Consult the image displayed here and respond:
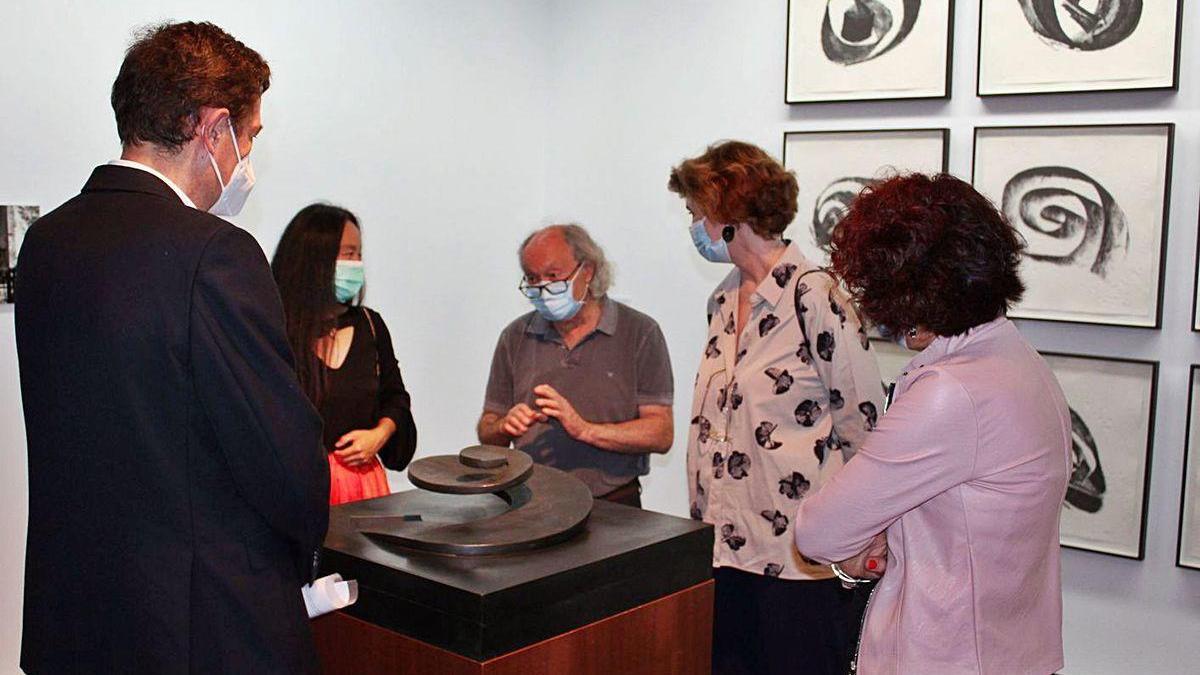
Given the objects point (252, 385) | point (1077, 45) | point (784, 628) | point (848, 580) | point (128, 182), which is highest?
point (1077, 45)

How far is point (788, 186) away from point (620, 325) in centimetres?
61

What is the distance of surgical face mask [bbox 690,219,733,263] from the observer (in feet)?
9.66

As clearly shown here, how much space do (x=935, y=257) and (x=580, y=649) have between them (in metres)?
0.83

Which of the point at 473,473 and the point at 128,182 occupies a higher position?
the point at 128,182

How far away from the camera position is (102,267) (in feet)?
5.18

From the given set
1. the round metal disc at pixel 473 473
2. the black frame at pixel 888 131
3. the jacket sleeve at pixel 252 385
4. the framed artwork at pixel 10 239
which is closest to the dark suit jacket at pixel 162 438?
the jacket sleeve at pixel 252 385

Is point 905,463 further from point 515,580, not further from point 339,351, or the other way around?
point 339,351

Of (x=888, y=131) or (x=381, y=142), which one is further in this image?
(x=381, y=142)

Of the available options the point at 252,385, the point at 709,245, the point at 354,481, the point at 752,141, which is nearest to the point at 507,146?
the point at 752,141

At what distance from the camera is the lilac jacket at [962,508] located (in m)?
1.68

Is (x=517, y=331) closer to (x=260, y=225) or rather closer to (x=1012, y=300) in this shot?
(x=260, y=225)

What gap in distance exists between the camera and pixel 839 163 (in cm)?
411

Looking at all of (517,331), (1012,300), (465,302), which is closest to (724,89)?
(465,302)

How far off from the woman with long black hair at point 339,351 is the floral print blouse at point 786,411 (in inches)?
35.3
